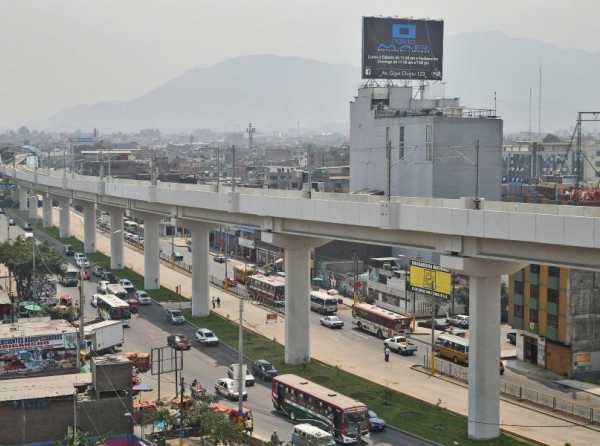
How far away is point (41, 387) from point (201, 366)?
10.3 metres

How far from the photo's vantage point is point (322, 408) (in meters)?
27.2

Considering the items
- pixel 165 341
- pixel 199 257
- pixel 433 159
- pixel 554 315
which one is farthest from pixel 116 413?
pixel 433 159

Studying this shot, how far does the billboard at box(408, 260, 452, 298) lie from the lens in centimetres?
4228

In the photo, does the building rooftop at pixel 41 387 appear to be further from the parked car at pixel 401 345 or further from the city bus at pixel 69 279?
the city bus at pixel 69 279

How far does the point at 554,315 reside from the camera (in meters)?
36.1

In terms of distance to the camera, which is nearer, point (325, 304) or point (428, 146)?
point (325, 304)

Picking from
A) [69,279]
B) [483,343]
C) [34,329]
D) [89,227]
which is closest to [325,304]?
[34,329]

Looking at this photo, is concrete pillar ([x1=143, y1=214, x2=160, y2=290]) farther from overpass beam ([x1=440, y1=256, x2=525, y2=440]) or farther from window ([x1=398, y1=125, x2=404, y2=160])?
overpass beam ([x1=440, y1=256, x2=525, y2=440])

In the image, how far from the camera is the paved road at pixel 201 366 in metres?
27.5

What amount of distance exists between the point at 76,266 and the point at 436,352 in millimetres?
35606

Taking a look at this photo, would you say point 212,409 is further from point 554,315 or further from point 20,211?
point 20,211

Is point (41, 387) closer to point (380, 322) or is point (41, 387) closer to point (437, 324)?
point (380, 322)

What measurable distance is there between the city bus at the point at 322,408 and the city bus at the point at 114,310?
16381 mm

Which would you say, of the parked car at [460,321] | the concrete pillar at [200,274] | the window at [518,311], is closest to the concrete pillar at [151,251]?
the concrete pillar at [200,274]
